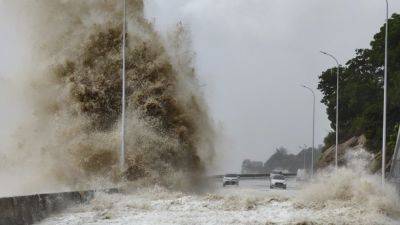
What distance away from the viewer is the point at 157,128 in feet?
114

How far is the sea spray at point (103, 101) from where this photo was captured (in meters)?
33.7

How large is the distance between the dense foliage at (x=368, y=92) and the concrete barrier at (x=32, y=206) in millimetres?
37636

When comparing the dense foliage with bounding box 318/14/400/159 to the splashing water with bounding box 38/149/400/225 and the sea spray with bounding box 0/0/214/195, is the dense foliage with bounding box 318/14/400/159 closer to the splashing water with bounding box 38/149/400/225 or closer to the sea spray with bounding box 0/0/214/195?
the sea spray with bounding box 0/0/214/195

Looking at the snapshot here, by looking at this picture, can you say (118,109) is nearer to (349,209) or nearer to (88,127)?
(88,127)

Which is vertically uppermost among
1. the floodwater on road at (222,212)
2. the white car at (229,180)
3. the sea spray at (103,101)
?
the sea spray at (103,101)

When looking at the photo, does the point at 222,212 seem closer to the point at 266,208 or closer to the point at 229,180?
the point at 266,208

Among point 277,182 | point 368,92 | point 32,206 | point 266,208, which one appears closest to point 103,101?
point 266,208

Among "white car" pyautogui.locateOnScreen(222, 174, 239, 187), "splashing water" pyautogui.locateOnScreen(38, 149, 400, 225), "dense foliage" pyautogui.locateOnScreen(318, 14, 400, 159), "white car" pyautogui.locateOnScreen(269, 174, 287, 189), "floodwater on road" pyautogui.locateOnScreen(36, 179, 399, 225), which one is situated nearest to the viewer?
"floodwater on road" pyautogui.locateOnScreen(36, 179, 399, 225)

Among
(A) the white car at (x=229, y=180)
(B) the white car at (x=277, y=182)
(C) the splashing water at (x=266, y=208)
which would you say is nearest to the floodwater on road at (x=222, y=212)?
(C) the splashing water at (x=266, y=208)

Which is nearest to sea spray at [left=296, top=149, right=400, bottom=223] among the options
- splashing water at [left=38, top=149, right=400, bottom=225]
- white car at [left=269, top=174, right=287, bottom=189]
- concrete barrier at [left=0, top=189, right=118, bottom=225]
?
splashing water at [left=38, top=149, right=400, bottom=225]

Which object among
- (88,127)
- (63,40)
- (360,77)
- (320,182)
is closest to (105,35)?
(63,40)

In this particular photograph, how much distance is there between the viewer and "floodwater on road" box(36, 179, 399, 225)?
1903cm

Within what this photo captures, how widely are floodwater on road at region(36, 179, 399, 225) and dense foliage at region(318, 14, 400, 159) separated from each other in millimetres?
34902

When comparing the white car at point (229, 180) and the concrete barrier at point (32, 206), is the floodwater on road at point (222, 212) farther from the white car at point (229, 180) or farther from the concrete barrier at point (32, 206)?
the white car at point (229, 180)
